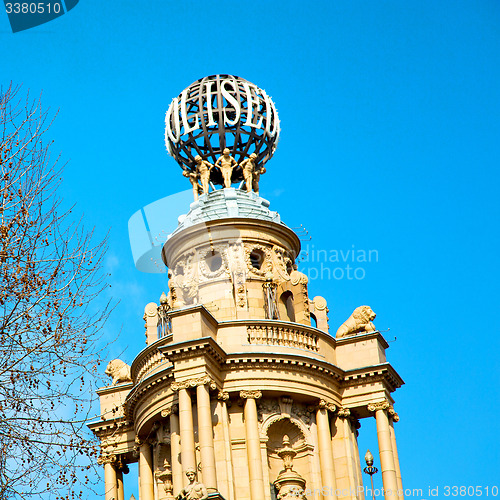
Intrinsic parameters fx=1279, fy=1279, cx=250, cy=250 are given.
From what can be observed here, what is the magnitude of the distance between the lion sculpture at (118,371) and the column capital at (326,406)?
918 centimetres

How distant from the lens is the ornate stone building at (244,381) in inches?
1973

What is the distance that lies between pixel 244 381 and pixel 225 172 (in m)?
12.3

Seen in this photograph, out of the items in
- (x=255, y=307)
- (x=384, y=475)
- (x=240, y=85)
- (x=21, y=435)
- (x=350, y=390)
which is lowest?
(x=21, y=435)

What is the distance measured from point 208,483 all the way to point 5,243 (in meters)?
19.1

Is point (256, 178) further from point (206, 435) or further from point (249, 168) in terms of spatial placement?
point (206, 435)

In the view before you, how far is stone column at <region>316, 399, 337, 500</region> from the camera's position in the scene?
169 ft

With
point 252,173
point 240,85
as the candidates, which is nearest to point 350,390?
point 252,173

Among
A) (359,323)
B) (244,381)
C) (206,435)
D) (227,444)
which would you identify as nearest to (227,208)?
(359,323)

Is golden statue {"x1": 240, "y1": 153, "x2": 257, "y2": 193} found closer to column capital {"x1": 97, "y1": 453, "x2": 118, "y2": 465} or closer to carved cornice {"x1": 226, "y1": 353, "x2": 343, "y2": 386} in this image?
carved cornice {"x1": 226, "y1": 353, "x2": 343, "y2": 386}

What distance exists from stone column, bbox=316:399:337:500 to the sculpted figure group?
11.9 metres

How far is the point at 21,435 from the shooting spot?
→ 99.3 feet

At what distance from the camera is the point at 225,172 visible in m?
60.0

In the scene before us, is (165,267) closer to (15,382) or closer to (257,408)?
(257,408)

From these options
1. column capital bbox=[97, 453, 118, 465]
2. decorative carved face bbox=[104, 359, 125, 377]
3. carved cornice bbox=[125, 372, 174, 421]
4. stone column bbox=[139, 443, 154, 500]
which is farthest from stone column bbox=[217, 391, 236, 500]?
decorative carved face bbox=[104, 359, 125, 377]
